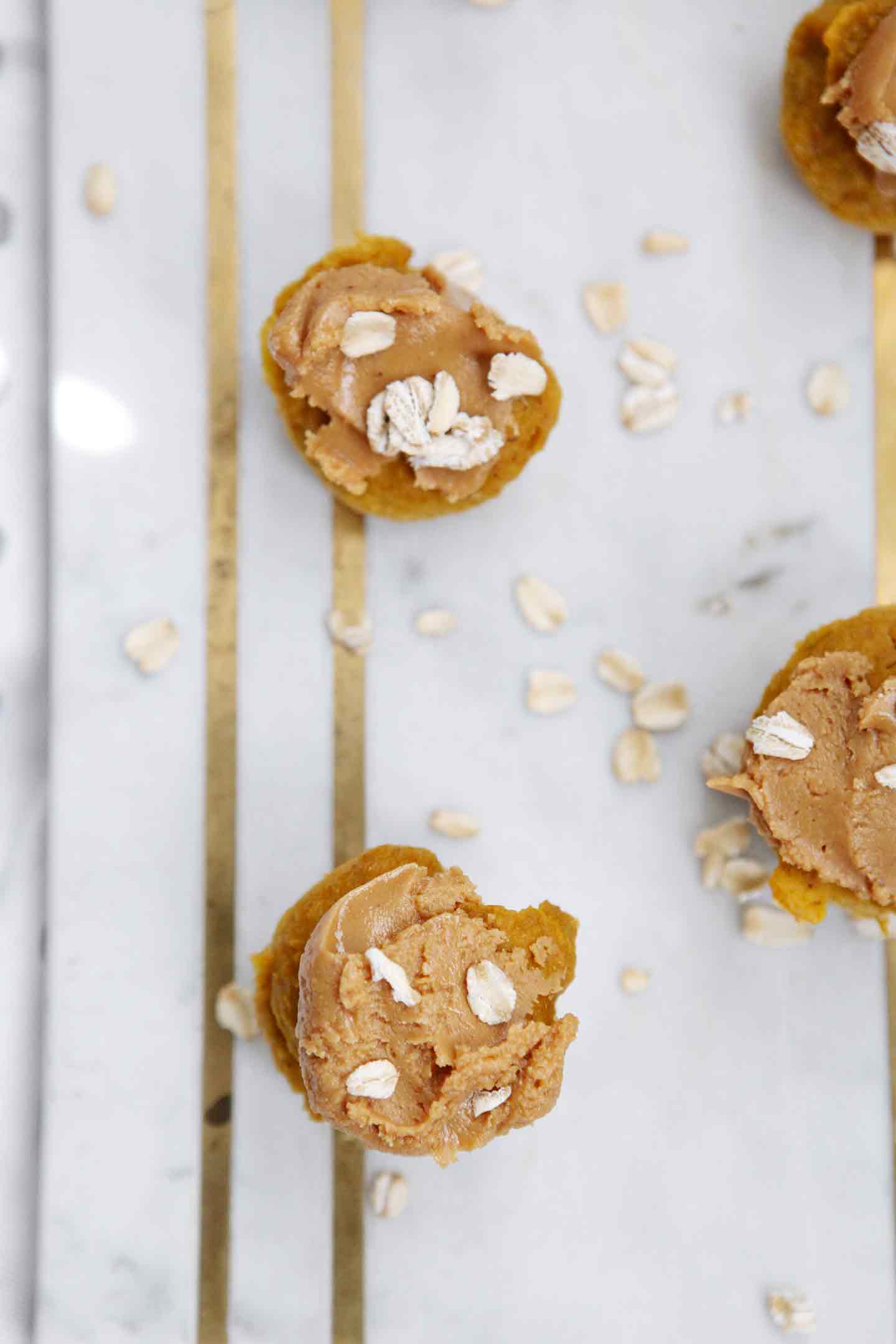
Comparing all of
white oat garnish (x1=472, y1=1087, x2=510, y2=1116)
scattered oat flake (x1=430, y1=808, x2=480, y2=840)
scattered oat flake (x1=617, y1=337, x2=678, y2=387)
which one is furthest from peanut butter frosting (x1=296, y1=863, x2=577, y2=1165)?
scattered oat flake (x1=617, y1=337, x2=678, y2=387)

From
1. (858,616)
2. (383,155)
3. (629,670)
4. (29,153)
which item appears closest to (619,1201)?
(629,670)

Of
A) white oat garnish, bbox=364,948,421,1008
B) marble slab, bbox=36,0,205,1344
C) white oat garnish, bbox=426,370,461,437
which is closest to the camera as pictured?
white oat garnish, bbox=364,948,421,1008

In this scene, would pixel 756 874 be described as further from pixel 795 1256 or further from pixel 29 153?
pixel 29 153

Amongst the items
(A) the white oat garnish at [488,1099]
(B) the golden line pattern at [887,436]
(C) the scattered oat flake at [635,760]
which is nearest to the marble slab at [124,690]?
(A) the white oat garnish at [488,1099]

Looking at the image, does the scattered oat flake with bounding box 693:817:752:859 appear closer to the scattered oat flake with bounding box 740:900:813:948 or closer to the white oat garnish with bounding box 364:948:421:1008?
the scattered oat flake with bounding box 740:900:813:948

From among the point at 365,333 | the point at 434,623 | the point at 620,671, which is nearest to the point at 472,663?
the point at 434,623

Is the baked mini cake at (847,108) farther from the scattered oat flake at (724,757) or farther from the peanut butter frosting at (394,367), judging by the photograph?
the scattered oat flake at (724,757)

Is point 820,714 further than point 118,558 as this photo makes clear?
No
